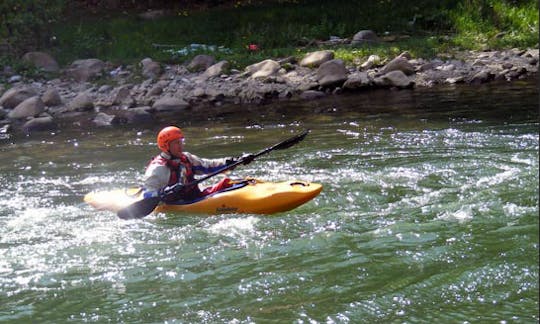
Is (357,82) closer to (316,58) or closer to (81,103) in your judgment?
(316,58)

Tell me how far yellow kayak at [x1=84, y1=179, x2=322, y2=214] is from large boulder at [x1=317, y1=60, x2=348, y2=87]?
291 inches

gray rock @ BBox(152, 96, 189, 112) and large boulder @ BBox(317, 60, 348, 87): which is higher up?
large boulder @ BBox(317, 60, 348, 87)

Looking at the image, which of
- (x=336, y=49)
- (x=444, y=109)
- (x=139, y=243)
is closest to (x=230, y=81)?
(x=336, y=49)

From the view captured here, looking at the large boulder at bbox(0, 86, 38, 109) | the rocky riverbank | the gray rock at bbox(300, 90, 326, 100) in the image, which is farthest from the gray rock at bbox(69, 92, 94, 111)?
the gray rock at bbox(300, 90, 326, 100)

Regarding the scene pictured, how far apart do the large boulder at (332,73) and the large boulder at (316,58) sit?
46 centimetres

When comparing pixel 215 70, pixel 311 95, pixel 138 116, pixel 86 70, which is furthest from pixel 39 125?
pixel 311 95

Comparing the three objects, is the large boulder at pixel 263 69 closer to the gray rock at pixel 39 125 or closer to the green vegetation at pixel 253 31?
the green vegetation at pixel 253 31

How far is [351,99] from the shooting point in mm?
13422

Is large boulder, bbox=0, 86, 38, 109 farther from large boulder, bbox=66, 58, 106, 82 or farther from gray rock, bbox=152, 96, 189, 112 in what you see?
gray rock, bbox=152, 96, 189, 112

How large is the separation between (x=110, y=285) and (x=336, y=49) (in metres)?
11.7

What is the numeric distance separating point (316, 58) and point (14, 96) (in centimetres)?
645

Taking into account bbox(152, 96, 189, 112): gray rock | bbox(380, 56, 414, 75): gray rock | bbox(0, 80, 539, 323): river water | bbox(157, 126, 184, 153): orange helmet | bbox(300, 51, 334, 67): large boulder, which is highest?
bbox(300, 51, 334, 67): large boulder

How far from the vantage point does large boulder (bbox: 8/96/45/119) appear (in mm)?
14039

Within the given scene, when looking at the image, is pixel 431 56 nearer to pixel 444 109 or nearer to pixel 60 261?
pixel 444 109
